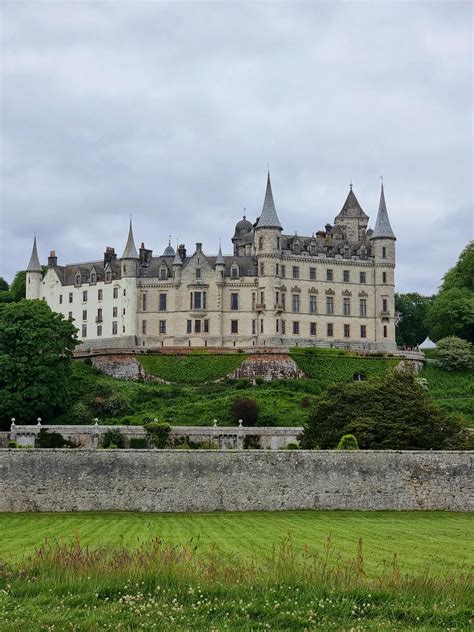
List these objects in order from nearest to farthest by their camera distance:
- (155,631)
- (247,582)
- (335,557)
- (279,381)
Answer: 1. (155,631)
2. (247,582)
3. (335,557)
4. (279,381)

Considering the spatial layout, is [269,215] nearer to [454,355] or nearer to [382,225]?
[382,225]

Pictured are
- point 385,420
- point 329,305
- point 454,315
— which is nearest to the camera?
point 385,420

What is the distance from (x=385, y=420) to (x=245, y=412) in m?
22.4

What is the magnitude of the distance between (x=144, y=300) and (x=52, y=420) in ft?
72.4

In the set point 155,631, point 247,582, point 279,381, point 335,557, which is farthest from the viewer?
point 279,381

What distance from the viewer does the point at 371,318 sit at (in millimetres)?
87312

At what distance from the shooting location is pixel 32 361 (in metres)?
63.8

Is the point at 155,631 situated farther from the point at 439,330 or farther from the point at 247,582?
the point at 439,330

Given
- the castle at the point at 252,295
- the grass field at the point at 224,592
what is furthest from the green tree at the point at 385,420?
the castle at the point at 252,295

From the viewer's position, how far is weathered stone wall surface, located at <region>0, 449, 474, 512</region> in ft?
112

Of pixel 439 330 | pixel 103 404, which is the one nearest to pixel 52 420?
pixel 103 404

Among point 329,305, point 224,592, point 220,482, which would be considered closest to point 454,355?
point 329,305

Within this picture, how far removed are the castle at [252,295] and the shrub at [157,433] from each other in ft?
85.1

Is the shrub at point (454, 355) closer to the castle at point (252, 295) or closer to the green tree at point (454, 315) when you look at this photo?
the green tree at point (454, 315)
